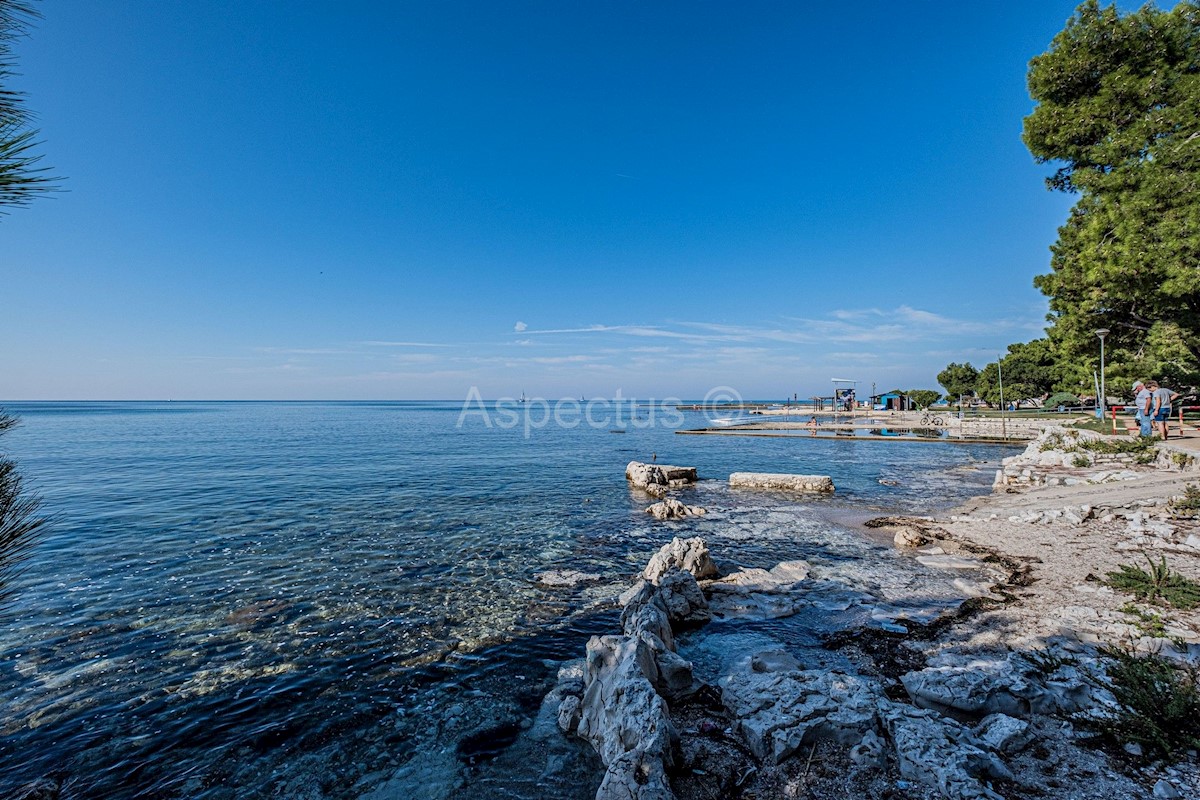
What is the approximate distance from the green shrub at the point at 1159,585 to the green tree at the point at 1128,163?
1498 cm

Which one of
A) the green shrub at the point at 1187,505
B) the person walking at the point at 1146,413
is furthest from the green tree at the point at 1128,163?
the green shrub at the point at 1187,505

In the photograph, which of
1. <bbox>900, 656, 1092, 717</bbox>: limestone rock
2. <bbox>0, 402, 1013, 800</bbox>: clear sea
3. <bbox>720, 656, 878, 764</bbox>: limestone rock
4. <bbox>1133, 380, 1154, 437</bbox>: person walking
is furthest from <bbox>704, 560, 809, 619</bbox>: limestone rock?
<bbox>1133, 380, 1154, 437</bbox>: person walking

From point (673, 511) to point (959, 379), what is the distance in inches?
3514

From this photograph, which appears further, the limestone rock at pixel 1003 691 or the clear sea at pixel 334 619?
the clear sea at pixel 334 619

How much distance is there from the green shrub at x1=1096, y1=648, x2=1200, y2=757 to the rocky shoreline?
15 centimetres

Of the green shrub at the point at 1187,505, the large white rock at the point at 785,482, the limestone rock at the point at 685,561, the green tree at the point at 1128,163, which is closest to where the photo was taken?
the limestone rock at the point at 685,561

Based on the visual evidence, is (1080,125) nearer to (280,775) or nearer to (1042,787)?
(1042,787)

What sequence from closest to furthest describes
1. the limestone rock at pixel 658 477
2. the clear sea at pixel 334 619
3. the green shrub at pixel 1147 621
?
the clear sea at pixel 334 619 < the green shrub at pixel 1147 621 < the limestone rock at pixel 658 477

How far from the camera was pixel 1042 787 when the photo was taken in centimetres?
409

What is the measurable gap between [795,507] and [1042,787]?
15.3 meters

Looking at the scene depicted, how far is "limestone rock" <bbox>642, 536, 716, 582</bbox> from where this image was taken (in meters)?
11.0

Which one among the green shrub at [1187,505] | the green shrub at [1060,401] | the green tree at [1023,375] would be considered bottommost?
the green shrub at [1187,505]

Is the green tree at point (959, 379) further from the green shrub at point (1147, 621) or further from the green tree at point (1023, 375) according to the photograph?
the green shrub at point (1147, 621)

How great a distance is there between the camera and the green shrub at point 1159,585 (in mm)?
7262
